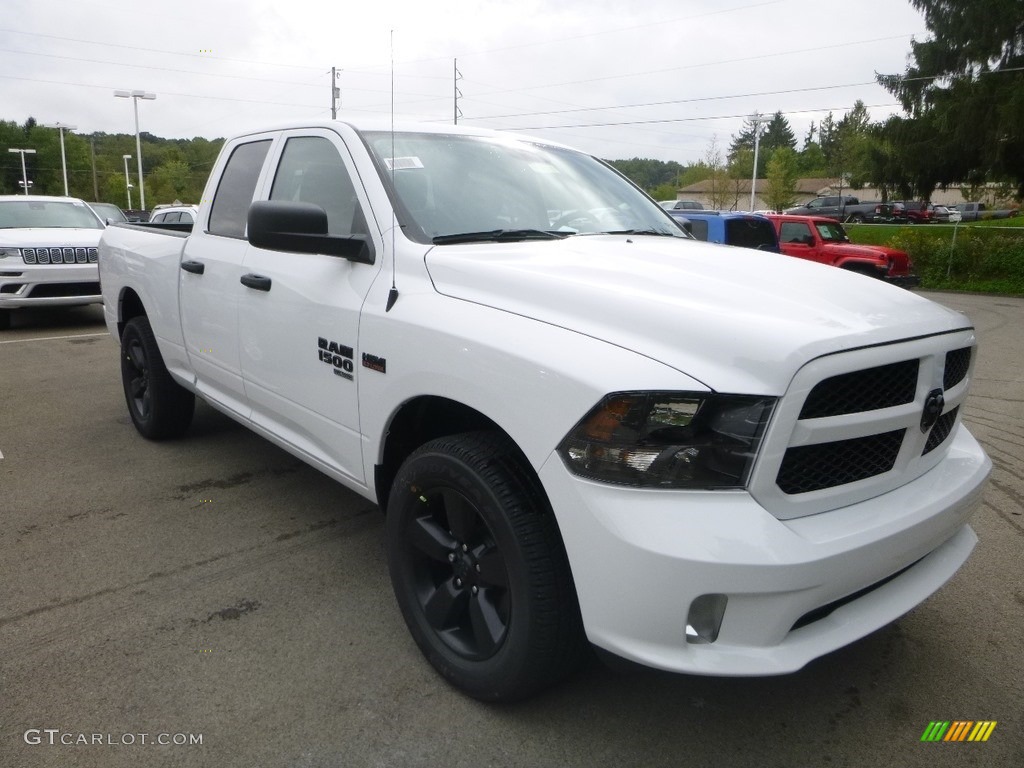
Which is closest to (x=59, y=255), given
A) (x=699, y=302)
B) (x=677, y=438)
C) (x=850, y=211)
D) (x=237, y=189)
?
(x=237, y=189)

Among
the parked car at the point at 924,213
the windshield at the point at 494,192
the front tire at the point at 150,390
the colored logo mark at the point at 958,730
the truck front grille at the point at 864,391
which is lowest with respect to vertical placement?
the colored logo mark at the point at 958,730

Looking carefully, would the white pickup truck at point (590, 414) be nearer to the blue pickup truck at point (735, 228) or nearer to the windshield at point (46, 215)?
the blue pickup truck at point (735, 228)

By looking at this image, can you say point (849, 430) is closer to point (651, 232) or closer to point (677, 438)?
point (677, 438)

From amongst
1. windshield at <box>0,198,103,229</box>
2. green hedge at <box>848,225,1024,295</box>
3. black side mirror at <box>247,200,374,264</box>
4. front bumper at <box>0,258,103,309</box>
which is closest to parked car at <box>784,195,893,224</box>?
green hedge at <box>848,225,1024,295</box>

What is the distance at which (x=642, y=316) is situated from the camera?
2.11 metres

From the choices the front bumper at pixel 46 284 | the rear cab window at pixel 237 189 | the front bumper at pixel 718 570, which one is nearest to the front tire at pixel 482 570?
the front bumper at pixel 718 570

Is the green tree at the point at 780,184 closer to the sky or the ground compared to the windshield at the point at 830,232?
closer to the sky

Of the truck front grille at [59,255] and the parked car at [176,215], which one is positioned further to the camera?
the parked car at [176,215]

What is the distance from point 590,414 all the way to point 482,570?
0.68 m

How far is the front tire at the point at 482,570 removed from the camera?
84.3 inches

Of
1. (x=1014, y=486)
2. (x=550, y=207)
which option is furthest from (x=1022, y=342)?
(x=550, y=207)

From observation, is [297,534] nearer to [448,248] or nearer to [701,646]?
[448,248]

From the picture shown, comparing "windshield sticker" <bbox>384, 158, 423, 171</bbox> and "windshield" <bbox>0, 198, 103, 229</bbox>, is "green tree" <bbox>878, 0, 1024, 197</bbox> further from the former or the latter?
"windshield sticker" <bbox>384, 158, 423, 171</bbox>

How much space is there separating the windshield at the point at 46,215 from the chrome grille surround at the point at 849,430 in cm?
1135
